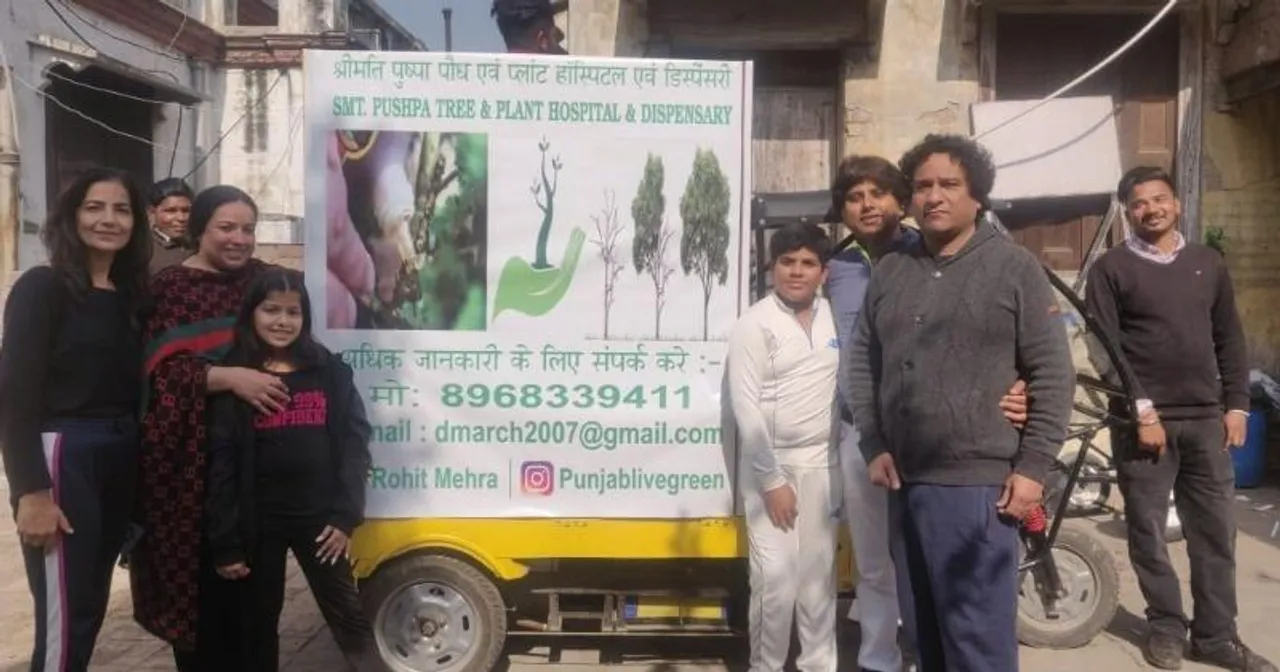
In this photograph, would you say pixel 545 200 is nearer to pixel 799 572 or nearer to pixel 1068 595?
pixel 799 572

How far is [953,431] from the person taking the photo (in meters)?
3.03

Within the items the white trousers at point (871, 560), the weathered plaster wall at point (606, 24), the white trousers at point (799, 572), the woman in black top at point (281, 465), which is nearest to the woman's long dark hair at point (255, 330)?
the woman in black top at point (281, 465)

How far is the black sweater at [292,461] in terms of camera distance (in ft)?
10.8

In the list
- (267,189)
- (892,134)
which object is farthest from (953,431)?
(267,189)

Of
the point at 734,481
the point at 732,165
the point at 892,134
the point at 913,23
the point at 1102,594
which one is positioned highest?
the point at 913,23

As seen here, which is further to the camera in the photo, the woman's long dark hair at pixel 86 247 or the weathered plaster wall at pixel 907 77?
the weathered plaster wall at pixel 907 77

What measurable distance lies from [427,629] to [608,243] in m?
1.58

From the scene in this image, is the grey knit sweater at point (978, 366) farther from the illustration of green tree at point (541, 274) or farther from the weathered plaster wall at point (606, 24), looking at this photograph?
the weathered plaster wall at point (606, 24)

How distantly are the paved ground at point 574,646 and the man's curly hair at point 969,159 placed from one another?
2.29 metres

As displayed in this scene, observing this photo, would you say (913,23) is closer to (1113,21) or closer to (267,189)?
(1113,21)

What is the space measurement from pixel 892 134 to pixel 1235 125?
A: 2.57 meters

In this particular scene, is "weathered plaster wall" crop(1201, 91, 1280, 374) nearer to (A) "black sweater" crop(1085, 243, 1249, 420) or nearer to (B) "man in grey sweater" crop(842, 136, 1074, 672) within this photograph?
(A) "black sweater" crop(1085, 243, 1249, 420)

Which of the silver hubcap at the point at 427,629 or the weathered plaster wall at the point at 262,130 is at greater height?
the weathered plaster wall at the point at 262,130

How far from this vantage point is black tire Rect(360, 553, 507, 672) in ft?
13.1
